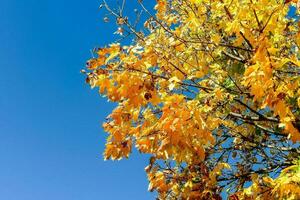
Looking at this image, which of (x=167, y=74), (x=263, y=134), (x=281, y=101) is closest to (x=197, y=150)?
(x=281, y=101)

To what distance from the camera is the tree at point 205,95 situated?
4195 millimetres

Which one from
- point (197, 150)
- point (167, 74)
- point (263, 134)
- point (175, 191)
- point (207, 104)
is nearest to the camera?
point (197, 150)

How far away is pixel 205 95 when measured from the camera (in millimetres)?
5207

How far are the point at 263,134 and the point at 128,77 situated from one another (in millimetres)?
3774

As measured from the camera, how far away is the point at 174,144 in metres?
4.00

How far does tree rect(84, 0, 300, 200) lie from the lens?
420cm

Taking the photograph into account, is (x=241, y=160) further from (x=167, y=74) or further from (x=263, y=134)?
(x=167, y=74)

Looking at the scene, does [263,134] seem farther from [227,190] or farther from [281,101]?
[281,101]

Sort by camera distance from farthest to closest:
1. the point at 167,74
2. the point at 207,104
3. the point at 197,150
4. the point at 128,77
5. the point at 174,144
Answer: the point at 167,74 → the point at 207,104 → the point at 128,77 → the point at 197,150 → the point at 174,144

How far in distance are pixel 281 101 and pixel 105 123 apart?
2232 millimetres

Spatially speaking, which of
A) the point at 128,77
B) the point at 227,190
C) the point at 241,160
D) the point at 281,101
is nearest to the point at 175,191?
the point at 227,190

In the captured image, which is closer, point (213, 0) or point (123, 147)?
point (123, 147)

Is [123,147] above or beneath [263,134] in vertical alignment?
beneath

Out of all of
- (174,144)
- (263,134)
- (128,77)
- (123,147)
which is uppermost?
(263,134)
